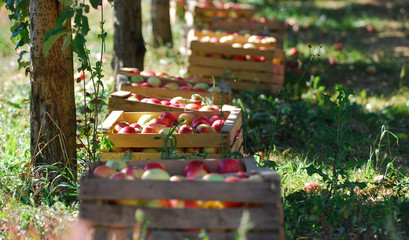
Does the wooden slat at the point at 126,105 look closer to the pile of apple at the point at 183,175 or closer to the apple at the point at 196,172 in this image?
the pile of apple at the point at 183,175

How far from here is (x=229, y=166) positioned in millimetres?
2432

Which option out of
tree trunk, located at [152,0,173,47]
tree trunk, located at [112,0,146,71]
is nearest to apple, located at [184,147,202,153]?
tree trunk, located at [112,0,146,71]

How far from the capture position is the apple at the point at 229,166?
2426 millimetres

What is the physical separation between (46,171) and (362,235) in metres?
1.87

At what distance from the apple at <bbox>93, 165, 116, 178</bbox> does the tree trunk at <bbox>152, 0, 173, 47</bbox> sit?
5560 mm

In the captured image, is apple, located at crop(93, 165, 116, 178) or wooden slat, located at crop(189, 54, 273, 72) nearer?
apple, located at crop(93, 165, 116, 178)

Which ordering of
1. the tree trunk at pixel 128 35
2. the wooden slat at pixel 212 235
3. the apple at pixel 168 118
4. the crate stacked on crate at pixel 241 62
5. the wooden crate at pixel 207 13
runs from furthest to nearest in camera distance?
the wooden crate at pixel 207 13 < the crate stacked on crate at pixel 241 62 < the tree trunk at pixel 128 35 < the apple at pixel 168 118 < the wooden slat at pixel 212 235

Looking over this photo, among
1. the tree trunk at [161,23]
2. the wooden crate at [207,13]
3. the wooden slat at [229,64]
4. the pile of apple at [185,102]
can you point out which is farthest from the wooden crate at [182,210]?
the wooden crate at [207,13]

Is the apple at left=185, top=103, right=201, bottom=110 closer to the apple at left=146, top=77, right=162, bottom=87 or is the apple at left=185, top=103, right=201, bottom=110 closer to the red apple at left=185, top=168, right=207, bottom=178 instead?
the apple at left=146, top=77, right=162, bottom=87

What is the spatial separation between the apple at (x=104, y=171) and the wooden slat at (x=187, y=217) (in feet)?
0.86

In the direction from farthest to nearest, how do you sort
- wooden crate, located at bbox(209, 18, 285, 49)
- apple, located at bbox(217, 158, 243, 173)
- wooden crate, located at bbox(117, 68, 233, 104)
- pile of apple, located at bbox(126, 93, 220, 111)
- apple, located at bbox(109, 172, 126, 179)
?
wooden crate, located at bbox(209, 18, 285, 49) < wooden crate, located at bbox(117, 68, 233, 104) < pile of apple, located at bbox(126, 93, 220, 111) < apple, located at bbox(217, 158, 243, 173) < apple, located at bbox(109, 172, 126, 179)

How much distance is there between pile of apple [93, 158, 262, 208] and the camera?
2.11 metres

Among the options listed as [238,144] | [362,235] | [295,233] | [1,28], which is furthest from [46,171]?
[1,28]

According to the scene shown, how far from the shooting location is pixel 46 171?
9.96 feet
